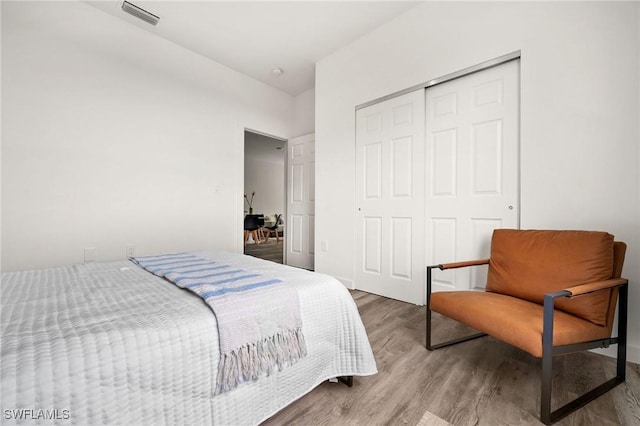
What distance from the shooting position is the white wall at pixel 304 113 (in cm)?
429

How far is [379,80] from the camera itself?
2861 millimetres

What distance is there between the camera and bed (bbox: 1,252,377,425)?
65cm

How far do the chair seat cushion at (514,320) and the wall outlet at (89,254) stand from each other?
10.1 feet

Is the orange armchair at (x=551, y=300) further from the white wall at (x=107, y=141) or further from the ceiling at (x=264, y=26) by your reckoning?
the white wall at (x=107, y=141)

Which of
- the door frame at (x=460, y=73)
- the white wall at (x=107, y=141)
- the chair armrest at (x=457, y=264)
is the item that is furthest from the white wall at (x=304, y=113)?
the chair armrest at (x=457, y=264)

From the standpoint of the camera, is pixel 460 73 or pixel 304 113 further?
pixel 304 113

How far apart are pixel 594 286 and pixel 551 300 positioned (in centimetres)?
31

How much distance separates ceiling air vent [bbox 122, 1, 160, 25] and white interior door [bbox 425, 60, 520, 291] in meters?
2.89

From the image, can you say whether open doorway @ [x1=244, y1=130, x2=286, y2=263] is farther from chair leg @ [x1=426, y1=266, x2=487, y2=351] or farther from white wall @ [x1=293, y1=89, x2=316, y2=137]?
chair leg @ [x1=426, y1=266, x2=487, y2=351]

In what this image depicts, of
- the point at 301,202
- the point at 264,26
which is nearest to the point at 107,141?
the point at 264,26

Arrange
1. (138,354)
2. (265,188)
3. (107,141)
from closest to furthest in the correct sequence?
(138,354) < (107,141) < (265,188)

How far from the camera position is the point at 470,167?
7.35 feet

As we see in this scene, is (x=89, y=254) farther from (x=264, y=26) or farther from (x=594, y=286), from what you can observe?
(x=594, y=286)

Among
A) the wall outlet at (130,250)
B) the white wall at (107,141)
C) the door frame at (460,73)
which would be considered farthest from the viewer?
the wall outlet at (130,250)
